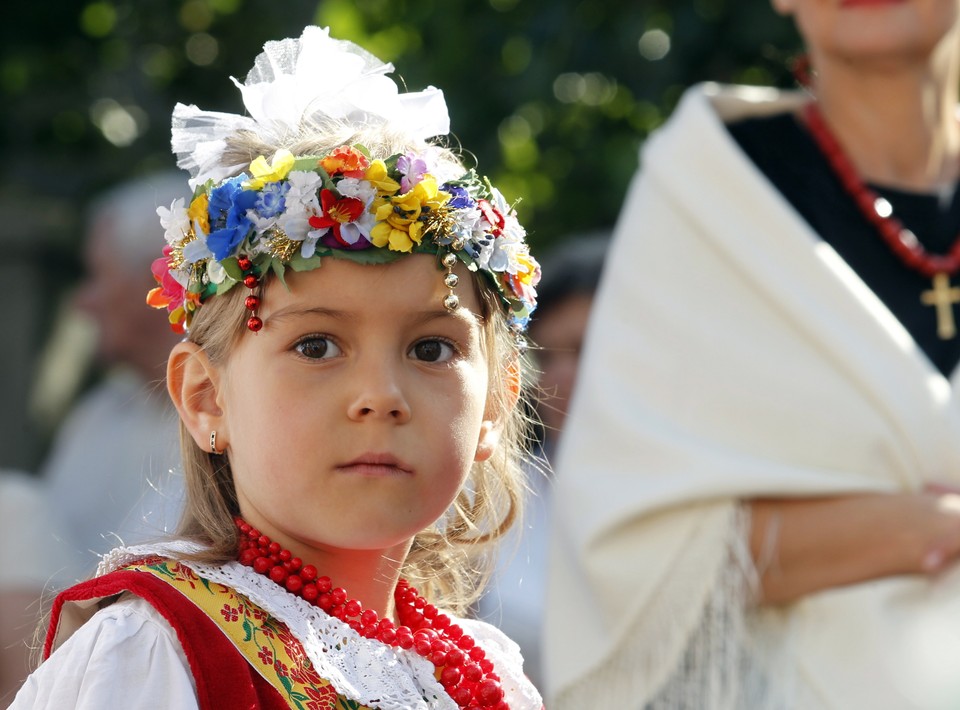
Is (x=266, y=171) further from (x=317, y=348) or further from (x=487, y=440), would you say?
(x=487, y=440)

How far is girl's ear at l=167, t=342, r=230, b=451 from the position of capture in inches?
89.6

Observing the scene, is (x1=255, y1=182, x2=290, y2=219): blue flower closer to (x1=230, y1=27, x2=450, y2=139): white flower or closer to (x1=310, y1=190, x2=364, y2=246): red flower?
(x1=310, y1=190, x2=364, y2=246): red flower

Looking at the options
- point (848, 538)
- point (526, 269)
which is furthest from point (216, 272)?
point (848, 538)

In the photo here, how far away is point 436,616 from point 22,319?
4304mm

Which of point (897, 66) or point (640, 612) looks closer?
point (640, 612)

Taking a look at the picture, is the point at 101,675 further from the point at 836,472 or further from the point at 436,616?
the point at 836,472

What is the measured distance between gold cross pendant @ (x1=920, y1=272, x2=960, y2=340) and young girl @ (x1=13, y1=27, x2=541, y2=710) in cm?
73

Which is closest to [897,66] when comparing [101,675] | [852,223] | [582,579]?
[852,223]

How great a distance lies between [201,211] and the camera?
2.28 meters

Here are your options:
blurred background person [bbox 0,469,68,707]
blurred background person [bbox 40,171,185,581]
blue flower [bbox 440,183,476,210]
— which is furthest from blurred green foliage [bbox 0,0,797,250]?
blue flower [bbox 440,183,476,210]

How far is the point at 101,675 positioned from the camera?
6.48ft

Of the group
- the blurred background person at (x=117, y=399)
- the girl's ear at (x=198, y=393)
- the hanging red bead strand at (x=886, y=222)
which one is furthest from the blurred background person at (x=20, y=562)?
the hanging red bead strand at (x=886, y=222)

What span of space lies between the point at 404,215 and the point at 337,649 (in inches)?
24.5

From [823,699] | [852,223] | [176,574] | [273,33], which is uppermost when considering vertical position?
[273,33]
